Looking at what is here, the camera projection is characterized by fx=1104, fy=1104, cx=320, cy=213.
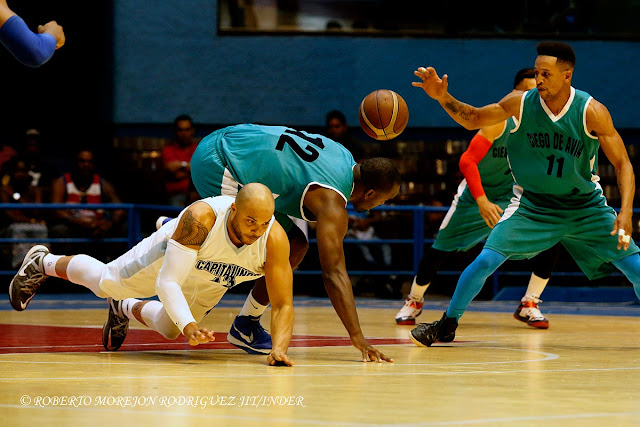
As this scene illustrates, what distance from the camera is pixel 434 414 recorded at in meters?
4.33

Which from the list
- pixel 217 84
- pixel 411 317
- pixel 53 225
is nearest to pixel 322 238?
pixel 411 317

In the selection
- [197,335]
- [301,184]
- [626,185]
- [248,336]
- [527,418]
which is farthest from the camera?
[626,185]

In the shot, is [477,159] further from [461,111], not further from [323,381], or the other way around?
[323,381]

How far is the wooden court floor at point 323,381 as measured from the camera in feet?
14.0

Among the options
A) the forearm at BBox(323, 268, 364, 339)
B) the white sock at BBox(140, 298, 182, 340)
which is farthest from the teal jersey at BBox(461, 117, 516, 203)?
the white sock at BBox(140, 298, 182, 340)

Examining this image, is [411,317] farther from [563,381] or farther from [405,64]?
[405,64]

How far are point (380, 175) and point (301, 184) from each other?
49 cm

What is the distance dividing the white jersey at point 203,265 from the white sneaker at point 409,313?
319 centimetres

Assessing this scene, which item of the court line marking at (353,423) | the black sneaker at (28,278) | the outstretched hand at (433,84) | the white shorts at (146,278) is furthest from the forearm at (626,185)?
the black sneaker at (28,278)

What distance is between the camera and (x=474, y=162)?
881 centimetres

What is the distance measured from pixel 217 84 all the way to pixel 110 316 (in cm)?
754

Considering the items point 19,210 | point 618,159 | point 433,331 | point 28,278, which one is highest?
point 618,159

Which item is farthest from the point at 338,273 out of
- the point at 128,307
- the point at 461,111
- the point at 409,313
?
the point at 409,313

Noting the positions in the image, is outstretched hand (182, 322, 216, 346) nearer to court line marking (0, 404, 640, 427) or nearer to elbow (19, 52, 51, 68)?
court line marking (0, 404, 640, 427)
